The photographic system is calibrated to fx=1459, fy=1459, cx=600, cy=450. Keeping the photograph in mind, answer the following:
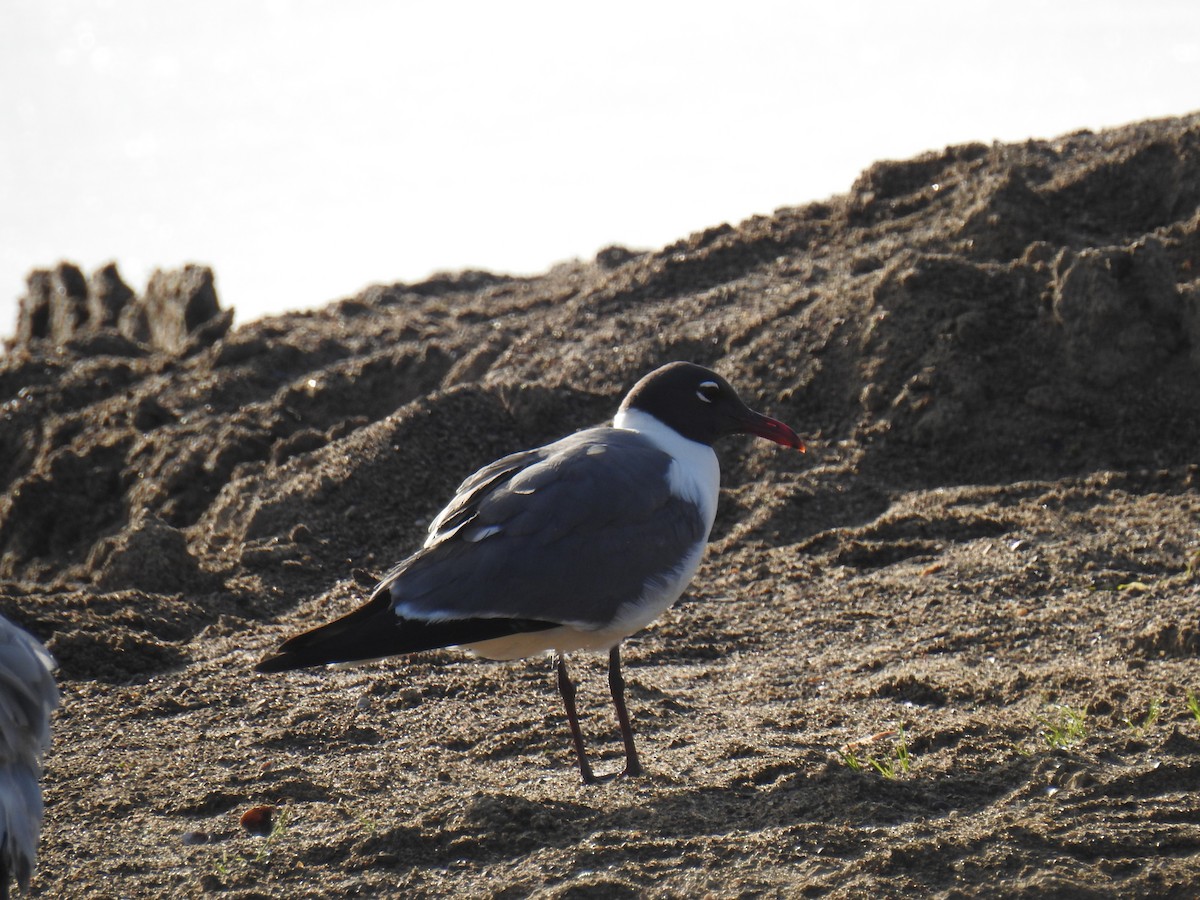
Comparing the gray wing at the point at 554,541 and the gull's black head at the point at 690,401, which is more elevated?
the gull's black head at the point at 690,401

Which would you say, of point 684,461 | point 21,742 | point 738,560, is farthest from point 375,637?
point 738,560

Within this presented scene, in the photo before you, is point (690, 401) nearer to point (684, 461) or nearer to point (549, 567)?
point (684, 461)

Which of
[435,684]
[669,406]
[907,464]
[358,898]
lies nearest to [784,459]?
[907,464]

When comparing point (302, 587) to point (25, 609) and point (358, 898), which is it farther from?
point (358, 898)

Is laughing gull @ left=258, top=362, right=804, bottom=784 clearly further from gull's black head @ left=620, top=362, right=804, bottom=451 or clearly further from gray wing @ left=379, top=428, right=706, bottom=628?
gull's black head @ left=620, top=362, right=804, bottom=451

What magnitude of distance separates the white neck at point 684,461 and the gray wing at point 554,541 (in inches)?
3.7

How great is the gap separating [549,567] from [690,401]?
1221mm

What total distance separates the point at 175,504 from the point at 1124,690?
557cm

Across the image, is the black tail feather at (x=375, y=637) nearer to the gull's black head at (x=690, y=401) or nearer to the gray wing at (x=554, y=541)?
the gray wing at (x=554, y=541)

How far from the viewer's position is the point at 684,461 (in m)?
5.43

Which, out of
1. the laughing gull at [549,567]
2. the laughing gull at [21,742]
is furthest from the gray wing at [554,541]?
the laughing gull at [21,742]

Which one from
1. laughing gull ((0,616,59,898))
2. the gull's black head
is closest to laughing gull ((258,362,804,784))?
the gull's black head

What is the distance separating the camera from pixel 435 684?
18.9ft

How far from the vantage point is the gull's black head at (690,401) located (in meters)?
5.69
